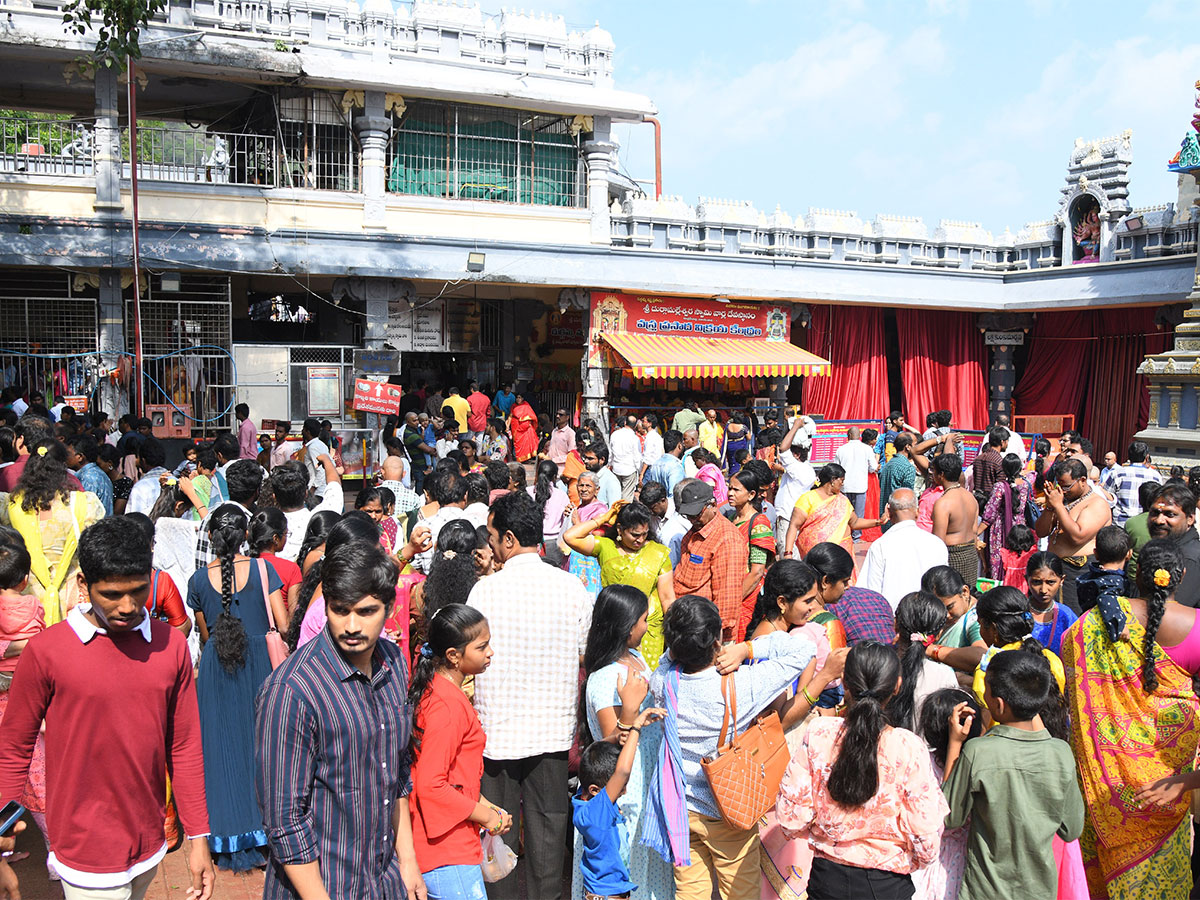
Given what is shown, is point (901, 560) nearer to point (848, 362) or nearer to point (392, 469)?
point (392, 469)

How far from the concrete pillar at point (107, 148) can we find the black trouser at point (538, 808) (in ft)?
37.3

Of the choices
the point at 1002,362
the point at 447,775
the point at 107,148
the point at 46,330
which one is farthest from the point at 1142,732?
the point at 1002,362

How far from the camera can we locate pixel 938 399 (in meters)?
19.4

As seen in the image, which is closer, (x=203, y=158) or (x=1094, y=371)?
(x=203, y=158)

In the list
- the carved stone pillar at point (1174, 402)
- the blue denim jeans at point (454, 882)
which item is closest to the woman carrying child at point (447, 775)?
the blue denim jeans at point (454, 882)

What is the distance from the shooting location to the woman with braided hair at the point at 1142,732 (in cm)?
373

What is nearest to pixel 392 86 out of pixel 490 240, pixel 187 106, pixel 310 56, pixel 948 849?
pixel 310 56

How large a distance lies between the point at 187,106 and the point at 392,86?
3.77 meters

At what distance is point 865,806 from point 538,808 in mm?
1572

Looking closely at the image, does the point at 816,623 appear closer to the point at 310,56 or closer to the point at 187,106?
the point at 310,56

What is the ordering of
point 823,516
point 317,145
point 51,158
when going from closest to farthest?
point 823,516, point 51,158, point 317,145

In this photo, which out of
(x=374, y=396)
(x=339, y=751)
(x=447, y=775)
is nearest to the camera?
(x=339, y=751)

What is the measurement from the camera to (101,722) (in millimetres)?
2863

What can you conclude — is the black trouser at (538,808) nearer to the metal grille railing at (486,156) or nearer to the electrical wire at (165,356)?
the electrical wire at (165,356)
